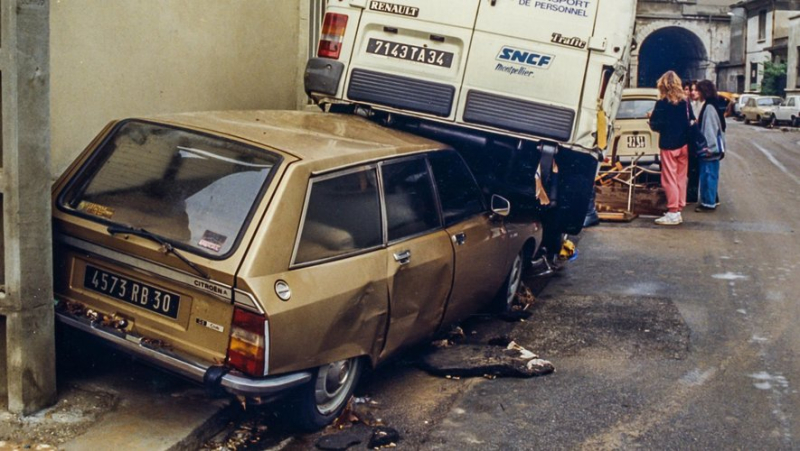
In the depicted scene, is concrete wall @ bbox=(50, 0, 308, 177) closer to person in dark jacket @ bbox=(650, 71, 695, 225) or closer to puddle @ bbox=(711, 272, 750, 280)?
puddle @ bbox=(711, 272, 750, 280)

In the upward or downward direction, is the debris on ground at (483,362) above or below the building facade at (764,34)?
below

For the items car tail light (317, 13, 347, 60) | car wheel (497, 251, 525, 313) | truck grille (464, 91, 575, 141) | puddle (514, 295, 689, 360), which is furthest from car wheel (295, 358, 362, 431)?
car tail light (317, 13, 347, 60)

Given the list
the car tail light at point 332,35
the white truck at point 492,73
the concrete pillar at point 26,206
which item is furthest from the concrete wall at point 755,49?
the concrete pillar at point 26,206

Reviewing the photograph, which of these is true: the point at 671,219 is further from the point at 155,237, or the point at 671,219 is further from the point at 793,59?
the point at 793,59

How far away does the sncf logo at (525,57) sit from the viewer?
7113 mm

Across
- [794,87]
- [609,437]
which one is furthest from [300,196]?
[794,87]

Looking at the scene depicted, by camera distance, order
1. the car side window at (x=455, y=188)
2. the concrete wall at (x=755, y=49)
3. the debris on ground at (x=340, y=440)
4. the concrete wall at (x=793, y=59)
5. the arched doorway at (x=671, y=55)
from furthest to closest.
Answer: the arched doorway at (x=671, y=55) < the concrete wall at (x=755, y=49) < the concrete wall at (x=793, y=59) < the car side window at (x=455, y=188) < the debris on ground at (x=340, y=440)

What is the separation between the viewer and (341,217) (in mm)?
4848

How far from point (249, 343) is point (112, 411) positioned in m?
1.05

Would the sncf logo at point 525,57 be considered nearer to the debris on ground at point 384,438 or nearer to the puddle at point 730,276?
the puddle at point 730,276

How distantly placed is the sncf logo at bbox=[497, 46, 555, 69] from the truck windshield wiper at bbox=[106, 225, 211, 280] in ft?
12.0

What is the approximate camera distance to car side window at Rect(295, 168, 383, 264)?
4625 millimetres

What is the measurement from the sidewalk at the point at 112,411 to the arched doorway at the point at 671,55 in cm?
6252

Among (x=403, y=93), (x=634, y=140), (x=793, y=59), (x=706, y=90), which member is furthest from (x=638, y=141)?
(x=793, y=59)
